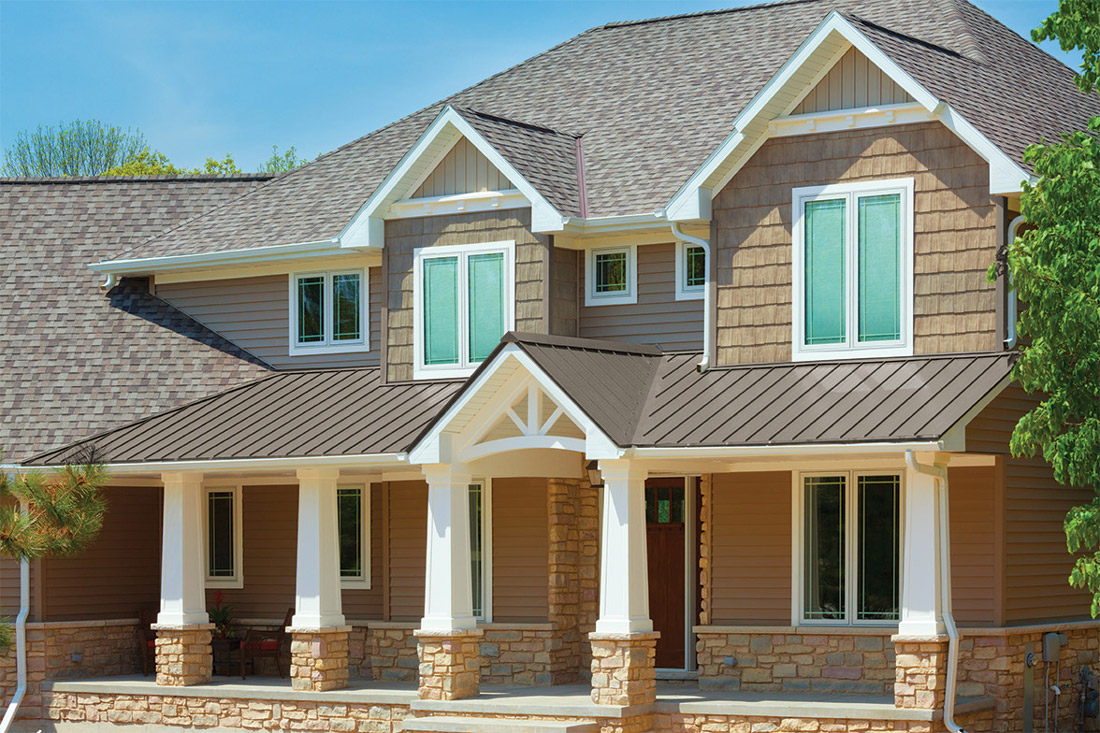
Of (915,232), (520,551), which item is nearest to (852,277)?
(915,232)

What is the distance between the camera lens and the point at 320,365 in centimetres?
2355

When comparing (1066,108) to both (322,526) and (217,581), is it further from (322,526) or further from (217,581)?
(217,581)

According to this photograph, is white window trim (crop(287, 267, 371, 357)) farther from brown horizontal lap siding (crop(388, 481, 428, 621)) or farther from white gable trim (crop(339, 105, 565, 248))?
brown horizontal lap siding (crop(388, 481, 428, 621))

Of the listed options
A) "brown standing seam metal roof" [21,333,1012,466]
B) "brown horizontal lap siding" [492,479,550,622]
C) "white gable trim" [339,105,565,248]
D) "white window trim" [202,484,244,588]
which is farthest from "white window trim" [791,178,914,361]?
"white window trim" [202,484,244,588]

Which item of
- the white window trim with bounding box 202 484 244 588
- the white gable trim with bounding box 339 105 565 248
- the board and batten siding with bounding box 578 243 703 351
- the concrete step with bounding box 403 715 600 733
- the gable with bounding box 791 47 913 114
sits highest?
the gable with bounding box 791 47 913 114

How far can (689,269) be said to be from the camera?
21.1m

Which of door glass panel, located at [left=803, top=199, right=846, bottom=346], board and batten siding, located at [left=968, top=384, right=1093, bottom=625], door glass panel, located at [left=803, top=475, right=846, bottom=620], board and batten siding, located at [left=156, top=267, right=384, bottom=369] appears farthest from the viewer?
board and batten siding, located at [left=156, top=267, right=384, bottom=369]

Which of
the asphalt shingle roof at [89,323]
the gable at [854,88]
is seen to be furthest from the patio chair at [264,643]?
the gable at [854,88]

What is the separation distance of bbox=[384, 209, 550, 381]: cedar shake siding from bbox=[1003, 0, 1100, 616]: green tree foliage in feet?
22.3

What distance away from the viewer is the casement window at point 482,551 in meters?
21.8

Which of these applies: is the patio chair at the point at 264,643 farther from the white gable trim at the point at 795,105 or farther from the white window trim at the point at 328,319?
the white gable trim at the point at 795,105

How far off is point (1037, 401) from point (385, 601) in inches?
355

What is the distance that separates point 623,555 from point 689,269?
15.1 ft

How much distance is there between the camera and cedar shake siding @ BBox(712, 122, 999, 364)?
18.4 m
